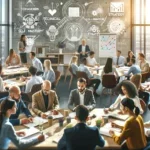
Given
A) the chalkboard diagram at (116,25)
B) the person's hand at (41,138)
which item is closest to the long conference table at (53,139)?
the person's hand at (41,138)

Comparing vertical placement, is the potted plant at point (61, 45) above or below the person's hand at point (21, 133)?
above

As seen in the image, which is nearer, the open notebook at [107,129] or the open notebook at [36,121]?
the open notebook at [107,129]

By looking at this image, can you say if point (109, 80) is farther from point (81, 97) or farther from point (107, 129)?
point (107, 129)

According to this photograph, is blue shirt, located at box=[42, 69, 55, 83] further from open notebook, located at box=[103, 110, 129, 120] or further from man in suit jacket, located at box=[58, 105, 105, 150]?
man in suit jacket, located at box=[58, 105, 105, 150]

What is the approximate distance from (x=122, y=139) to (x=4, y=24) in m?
10.6

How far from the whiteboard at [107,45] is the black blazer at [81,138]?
10.1 meters

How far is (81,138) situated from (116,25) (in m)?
10.4

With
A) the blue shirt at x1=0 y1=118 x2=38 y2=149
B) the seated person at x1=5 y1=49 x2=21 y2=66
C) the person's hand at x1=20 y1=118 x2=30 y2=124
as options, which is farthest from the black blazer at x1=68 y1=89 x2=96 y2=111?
the seated person at x1=5 y1=49 x2=21 y2=66

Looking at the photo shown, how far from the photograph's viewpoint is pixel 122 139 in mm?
3699

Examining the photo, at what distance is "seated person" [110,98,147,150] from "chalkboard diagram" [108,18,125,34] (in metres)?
9.77

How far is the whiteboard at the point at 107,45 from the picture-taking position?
43.9ft

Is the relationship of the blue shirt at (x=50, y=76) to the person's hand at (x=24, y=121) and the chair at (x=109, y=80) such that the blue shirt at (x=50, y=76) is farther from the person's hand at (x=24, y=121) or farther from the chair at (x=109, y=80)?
the person's hand at (x=24, y=121)

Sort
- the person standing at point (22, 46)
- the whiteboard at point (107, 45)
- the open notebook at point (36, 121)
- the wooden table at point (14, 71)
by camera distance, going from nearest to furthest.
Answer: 1. the open notebook at point (36, 121)
2. the wooden table at point (14, 71)
3. the person standing at point (22, 46)
4. the whiteboard at point (107, 45)

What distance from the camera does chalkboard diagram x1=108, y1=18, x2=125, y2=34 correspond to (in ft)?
43.6
